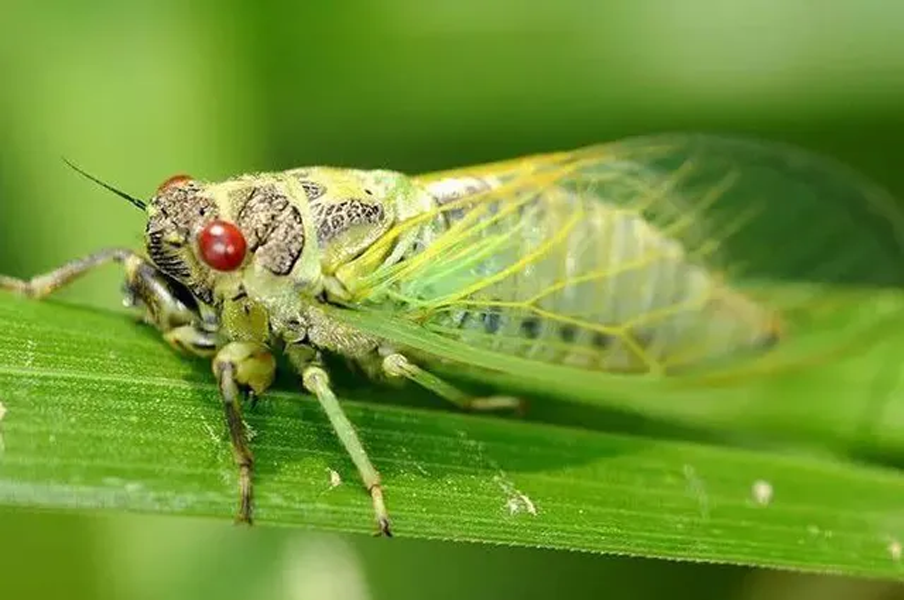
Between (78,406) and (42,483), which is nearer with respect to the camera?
(42,483)

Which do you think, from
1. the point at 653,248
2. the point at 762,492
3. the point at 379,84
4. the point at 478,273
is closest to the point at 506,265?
the point at 478,273

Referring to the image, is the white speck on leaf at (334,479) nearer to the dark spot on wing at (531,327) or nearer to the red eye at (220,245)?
the red eye at (220,245)

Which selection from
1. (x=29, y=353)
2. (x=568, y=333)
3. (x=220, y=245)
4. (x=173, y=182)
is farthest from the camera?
(x=568, y=333)

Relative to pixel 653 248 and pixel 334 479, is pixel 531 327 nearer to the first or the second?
pixel 653 248

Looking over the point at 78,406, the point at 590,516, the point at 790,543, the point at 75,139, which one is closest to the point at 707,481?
the point at 790,543

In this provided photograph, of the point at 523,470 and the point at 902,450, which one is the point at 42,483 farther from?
the point at 902,450

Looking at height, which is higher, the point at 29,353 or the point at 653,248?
the point at 653,248

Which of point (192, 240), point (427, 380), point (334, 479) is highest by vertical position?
point (192, 240)
